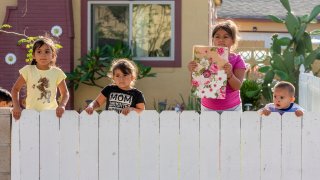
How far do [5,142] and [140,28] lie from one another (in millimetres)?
6442

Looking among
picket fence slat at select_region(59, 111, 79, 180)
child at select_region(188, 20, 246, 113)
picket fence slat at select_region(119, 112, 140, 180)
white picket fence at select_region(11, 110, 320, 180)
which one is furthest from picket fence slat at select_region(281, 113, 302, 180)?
picket fence slat at select_region(59, 111, 79, 180)

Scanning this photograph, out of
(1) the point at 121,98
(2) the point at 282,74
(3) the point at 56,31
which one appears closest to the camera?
(1) the point at 121,98

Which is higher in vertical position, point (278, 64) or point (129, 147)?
point (278, 64)

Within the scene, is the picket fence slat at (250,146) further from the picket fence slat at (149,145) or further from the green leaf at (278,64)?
the green leaf at (278,64)

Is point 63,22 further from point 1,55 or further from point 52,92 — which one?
point 52,92

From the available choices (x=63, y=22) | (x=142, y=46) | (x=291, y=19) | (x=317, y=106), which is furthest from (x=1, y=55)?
(x=317, y=106)

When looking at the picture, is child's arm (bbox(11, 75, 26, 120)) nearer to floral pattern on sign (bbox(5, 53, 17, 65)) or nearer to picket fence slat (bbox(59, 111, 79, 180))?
picket fence slat (bbox(59, 111, 79, 180))

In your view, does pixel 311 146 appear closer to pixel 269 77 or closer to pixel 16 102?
pixel 16 102

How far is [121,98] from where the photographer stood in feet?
18.3

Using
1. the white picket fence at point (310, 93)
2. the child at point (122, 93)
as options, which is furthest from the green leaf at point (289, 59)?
the child at point (122, 93)

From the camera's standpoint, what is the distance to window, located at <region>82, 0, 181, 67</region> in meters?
11.2

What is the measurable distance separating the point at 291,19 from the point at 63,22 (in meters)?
4.07

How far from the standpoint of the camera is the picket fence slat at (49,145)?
16.7ft

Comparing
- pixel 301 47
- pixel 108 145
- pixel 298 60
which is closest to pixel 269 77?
pixel 298 60
